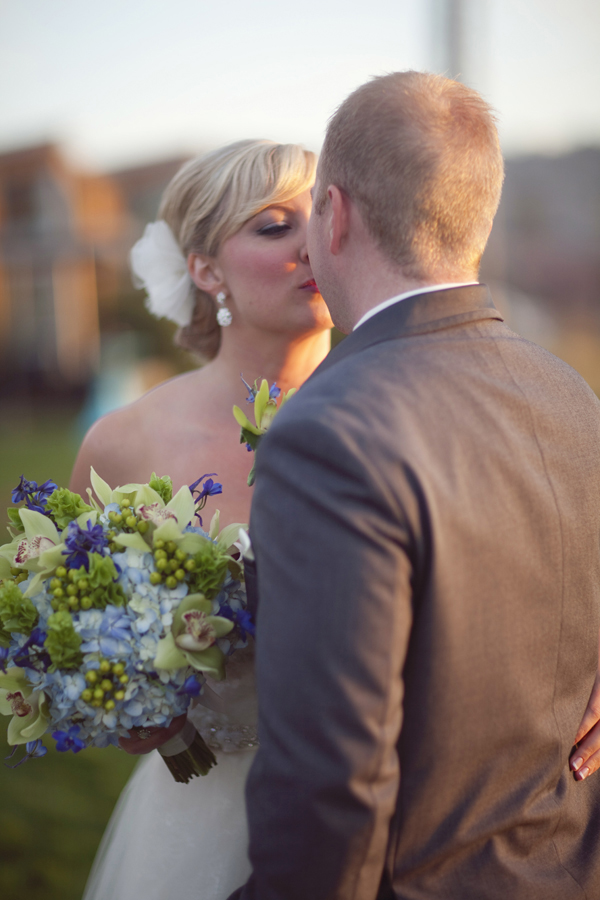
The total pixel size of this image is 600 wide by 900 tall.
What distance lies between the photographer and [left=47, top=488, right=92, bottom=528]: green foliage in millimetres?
1854

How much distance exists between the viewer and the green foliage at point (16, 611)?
1686 mm

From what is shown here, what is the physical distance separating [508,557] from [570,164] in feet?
170

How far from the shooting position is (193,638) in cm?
162

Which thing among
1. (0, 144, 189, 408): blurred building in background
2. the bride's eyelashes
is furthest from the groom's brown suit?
(0, 144, 189, 408): blurred building in background

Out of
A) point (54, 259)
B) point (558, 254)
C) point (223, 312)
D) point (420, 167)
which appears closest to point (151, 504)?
point (420, 167)

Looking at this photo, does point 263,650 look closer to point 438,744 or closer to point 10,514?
point 438,744

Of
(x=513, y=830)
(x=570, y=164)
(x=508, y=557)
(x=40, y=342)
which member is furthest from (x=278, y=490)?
(x=570, y=164)

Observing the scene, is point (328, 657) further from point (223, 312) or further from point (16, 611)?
point (223, 312)

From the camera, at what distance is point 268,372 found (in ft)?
9.68

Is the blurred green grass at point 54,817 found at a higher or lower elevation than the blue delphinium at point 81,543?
lower

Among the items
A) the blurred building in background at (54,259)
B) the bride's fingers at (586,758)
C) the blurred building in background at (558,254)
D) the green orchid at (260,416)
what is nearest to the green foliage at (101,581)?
the green orchid at (260,416)

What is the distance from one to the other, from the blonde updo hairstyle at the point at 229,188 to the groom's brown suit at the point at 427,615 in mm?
1394

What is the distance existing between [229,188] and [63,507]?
1.52 meters

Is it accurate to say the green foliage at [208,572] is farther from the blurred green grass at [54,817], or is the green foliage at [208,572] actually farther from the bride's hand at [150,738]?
the blurred green grass at [54,817]
